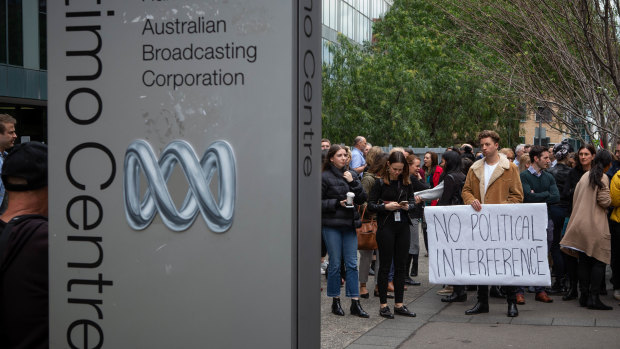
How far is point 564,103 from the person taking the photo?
16719mm

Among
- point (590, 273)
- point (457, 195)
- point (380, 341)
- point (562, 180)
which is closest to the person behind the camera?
point (380, 341)

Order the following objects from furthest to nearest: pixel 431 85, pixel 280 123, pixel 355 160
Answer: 1. pixel 431 85
2. pixel 355 160
3. pixel 280 123

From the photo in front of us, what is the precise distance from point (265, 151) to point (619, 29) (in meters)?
15.7

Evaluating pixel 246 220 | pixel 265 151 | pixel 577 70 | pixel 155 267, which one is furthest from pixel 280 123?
pixel 577 70

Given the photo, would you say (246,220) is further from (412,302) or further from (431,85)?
(431,85)

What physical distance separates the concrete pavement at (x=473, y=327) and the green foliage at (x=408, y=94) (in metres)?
18.3

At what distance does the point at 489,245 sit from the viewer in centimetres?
928

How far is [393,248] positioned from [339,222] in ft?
2.22

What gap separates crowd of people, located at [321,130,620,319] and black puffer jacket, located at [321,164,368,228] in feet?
0.04

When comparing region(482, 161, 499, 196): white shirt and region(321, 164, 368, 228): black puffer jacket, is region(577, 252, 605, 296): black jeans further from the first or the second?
region(321, 164, 368, 228): black puffer jacket

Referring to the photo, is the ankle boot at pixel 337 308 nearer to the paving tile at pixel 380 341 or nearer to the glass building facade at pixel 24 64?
the paving tile at pixel 380 341

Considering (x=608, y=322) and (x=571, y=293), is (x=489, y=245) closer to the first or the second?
(x=608, y=322)

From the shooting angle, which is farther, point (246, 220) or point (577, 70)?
point (577, 70)

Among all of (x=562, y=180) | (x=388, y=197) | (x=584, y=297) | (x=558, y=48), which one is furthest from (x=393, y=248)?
(x=558, y=48)
